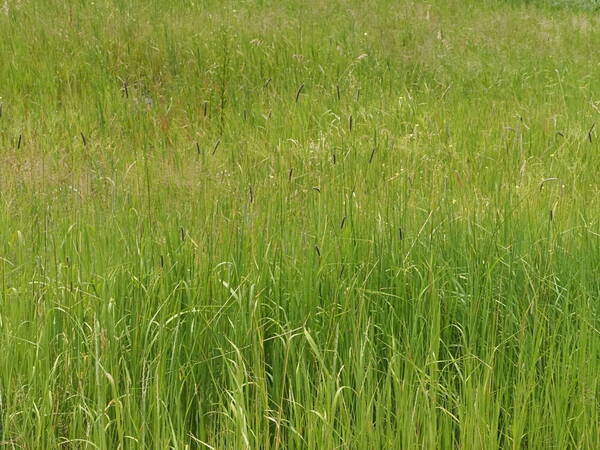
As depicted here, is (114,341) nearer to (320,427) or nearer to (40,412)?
(40,412)

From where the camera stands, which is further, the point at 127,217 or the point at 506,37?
the point at 506,37

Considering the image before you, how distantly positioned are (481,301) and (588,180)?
7.21 ft

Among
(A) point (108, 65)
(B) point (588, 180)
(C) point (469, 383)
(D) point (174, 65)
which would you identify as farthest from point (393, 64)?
(C) point (469, 383)

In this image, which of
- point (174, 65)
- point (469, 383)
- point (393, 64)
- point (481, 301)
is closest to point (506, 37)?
point (393, 64)

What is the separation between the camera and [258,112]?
6.07 m

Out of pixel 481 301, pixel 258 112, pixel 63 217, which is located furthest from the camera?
pixel 258 112

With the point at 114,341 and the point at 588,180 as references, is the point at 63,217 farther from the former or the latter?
the point at 588,180

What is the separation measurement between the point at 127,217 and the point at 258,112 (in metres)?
3.40

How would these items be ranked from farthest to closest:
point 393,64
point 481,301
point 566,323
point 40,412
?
point 393,64 < point 481,301 < point 566,323 < point 40,412

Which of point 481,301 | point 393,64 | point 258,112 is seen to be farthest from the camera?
point 393,64

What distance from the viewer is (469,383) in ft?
6.74

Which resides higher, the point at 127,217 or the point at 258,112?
the point at 127,217

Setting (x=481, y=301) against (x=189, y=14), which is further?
(x=189, y=14)

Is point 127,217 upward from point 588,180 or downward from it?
upward
